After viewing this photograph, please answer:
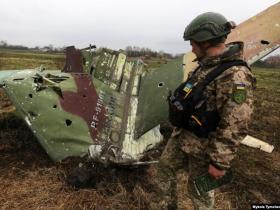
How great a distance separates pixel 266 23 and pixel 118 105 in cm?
349

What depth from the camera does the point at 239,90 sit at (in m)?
3.18

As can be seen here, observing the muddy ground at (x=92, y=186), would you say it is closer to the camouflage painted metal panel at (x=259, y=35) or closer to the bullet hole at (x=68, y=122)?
the bullet hole at (x=68, y=122)

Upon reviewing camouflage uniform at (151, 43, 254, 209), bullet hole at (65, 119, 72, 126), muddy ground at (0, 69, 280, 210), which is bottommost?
muddy ground at (0, 69, 280, 210)

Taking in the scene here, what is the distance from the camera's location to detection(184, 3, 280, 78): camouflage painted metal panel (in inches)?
277

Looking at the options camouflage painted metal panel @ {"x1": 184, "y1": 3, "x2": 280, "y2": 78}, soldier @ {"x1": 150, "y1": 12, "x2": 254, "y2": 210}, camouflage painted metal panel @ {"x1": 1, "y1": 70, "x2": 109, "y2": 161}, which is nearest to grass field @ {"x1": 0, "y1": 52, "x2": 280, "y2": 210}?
camouflage painted metal panel @ {"x1": 1, "y1": 70, "x2": 109, "y2": 161}

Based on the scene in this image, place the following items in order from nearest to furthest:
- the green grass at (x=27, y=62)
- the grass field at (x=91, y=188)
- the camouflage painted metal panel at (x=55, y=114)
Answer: the grass field at (x=91, y=188), the camouflage painted metal panel at (x=55, y=114), the green grass at (x=27, y=62)

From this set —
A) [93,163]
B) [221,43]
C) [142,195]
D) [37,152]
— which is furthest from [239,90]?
[37,152]

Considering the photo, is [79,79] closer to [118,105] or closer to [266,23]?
[118,105]

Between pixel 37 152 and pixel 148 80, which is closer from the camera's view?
pixel 37 152

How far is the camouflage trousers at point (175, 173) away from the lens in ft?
12.6

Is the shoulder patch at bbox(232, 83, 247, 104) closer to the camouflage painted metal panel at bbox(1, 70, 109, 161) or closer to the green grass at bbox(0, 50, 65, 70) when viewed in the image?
the camouflage painted metal panel at bbox(1, 70, 109, 161)

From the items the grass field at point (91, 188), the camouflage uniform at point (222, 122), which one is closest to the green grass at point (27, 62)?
the grass field at point (91, 188)

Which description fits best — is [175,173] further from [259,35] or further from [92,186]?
[259,35]

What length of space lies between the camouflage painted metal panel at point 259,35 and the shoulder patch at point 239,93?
12.6 ft
